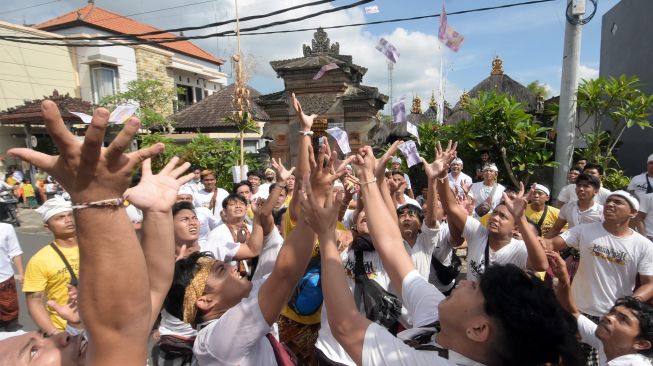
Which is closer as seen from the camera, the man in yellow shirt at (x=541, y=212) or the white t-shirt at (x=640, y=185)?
the man in yellow shirt at (x=541, y=212)

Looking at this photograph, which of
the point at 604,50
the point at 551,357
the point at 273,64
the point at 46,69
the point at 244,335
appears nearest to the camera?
the point at 551,357

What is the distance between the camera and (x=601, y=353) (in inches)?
93.1

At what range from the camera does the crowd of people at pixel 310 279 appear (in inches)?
37.6

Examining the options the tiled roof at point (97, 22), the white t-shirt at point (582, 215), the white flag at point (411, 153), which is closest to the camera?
the white t-shirt at point (582, 215)

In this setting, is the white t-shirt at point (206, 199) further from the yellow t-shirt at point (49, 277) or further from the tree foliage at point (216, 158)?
the tree foliage at point (216, 158)

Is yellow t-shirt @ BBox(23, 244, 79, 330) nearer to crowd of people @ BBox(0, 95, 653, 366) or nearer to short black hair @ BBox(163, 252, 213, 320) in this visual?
crowd of people @ BBox(0, 95, 653, 366)

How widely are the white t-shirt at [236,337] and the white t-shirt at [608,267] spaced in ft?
9.39

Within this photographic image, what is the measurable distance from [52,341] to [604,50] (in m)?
17.4

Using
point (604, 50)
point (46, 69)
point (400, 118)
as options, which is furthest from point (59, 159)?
point (46, 69)

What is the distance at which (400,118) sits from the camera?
736cm

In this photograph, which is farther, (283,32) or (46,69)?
(46,69)

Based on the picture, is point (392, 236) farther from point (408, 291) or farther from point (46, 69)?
point (46, 69)

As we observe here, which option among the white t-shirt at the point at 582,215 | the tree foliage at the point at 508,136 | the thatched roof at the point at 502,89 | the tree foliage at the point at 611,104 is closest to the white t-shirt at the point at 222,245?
the white t-shirt at the point at 582,215

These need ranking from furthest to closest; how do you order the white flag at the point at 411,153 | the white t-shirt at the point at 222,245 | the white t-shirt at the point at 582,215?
the white flag at the point at 411,153 < the white t-shirt at the point at 582,215 < the white t-shirt at the point at 222,245
